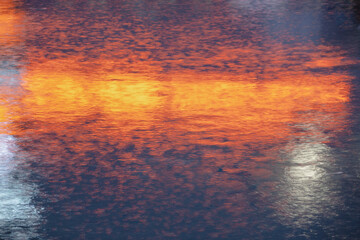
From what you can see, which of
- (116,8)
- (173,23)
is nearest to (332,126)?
(173,23)

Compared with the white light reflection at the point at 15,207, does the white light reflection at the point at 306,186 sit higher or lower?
lower

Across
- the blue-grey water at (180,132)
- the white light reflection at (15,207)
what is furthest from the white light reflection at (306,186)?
the white light reflection at (15,207)

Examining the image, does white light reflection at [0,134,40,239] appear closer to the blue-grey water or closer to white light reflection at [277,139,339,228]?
the blue-grey water

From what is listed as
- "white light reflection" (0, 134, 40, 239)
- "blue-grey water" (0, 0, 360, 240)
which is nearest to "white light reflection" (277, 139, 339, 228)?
"blue-grey water" (0, 0, 360, 240)

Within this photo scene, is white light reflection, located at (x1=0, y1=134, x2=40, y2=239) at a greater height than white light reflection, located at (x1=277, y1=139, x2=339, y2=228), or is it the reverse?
white light reflection, located at (x1=0, y1=134, x2=40, y2=239)

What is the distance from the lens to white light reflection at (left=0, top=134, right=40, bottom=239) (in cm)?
180

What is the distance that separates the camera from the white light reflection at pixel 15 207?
1800mm

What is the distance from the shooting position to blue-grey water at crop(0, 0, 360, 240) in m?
1.89

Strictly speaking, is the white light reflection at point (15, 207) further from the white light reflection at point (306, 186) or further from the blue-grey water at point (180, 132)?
the white light reflection at point (306, 186)

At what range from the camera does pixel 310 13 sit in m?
6.04

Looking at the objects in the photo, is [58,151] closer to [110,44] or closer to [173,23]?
[110,44]

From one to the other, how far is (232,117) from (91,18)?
331 cm

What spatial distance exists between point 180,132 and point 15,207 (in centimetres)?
96

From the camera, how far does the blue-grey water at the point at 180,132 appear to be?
189 cm
